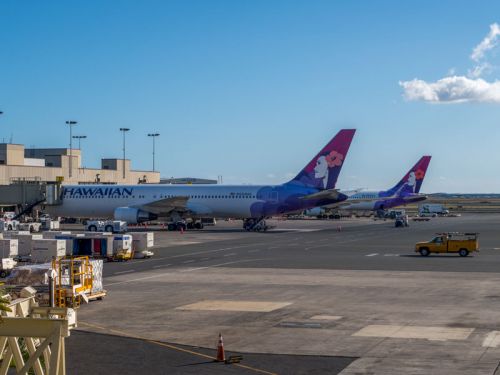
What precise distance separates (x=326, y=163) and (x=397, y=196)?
166ft

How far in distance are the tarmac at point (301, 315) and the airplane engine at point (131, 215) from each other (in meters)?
35.5

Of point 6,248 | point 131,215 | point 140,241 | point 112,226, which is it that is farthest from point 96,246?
point 131,215

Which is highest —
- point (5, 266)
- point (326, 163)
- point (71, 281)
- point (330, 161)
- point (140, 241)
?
point (330, 161)

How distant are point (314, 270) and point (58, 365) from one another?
1338 inches

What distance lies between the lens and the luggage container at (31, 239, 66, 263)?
154 feet

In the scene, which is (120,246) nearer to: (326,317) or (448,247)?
(448,247)

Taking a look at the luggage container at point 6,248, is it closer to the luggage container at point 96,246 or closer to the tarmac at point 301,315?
the luggage container at point 96,246

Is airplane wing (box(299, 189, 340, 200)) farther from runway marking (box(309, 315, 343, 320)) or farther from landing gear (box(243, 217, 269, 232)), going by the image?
runway marking (box(309, 315, 343, 320))

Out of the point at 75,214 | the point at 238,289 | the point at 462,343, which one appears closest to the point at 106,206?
the point at 75,214

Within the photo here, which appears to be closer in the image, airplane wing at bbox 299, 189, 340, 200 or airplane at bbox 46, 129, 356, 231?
airplane wing at bbox 299, 189, 340, 200

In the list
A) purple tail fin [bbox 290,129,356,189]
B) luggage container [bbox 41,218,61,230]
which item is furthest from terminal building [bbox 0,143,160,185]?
purple tail fin [bbox 290,129,356,189]

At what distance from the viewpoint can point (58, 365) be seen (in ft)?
37.3

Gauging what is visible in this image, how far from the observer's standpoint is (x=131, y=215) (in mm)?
87625

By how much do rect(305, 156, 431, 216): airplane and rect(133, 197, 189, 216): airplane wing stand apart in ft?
118
